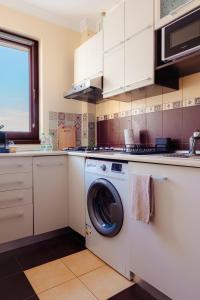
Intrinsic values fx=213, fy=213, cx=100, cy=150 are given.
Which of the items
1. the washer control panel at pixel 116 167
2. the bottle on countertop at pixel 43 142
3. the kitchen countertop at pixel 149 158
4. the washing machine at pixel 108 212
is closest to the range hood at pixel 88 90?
the bottle on countertop at pixel 43 142

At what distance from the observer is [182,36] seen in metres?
1.41

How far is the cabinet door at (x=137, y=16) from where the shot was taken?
160cm

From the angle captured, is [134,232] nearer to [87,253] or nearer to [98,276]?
[98,276]

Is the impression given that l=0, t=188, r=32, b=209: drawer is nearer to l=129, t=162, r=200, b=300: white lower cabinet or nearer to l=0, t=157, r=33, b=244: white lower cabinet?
l=0, t=157, r=33, b=244: white lower cabinet

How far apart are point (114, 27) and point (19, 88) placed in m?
1.25

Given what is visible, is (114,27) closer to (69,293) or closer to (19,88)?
(19,88)

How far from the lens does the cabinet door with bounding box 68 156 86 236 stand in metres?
1.87

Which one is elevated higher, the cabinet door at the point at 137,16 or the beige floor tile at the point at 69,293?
the cabinet door at the point at 137,16

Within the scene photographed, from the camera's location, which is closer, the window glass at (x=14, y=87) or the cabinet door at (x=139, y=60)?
the cabinet door at (x=139, y=60)

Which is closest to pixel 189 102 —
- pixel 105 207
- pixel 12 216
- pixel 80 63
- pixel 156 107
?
pixel 156 107

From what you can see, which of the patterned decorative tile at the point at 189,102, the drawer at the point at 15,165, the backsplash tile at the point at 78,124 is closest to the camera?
the patterned decorative tile at the point at 189,102

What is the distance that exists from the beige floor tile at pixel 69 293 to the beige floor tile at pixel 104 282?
0.04 m

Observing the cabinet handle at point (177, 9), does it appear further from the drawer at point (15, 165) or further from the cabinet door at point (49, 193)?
the drawer at point (15, 165)

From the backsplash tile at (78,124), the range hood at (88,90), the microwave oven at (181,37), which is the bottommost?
the backsplash tile at (78,124)
